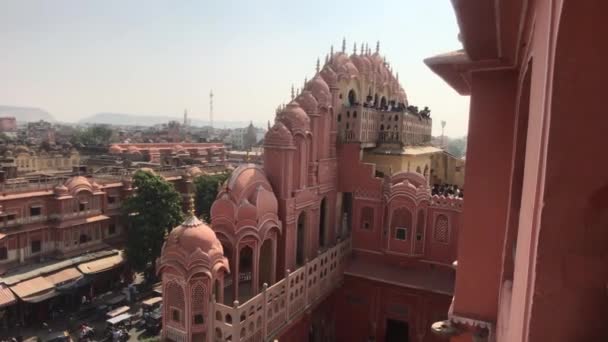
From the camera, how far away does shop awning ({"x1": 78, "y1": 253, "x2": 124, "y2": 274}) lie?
2444cm

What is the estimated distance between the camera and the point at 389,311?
17.0 m

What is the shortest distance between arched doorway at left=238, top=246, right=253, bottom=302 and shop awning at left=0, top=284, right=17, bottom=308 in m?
13.0

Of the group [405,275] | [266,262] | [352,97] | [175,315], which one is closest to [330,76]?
[352,97]

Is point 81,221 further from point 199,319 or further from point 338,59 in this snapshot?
point 338,59

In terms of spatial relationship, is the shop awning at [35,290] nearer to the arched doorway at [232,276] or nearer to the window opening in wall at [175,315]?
the arched doorway at [232,276]

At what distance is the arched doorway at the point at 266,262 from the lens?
14.8 meters

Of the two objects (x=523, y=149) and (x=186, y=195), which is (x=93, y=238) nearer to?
(x=186, y=195)

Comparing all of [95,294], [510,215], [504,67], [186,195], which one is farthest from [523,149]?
[186,195]

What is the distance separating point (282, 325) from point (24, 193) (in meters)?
20.5

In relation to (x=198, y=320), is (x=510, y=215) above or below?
above

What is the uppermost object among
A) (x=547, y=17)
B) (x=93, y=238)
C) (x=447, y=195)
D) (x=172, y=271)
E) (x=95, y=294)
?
(x=547, y=17)

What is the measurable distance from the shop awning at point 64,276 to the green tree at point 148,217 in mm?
2871

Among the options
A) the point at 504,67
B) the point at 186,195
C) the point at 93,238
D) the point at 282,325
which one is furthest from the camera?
the point at 186,195

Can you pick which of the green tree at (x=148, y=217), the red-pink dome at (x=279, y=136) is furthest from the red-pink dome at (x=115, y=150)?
the red-pink dome at (x=279, y=136)
